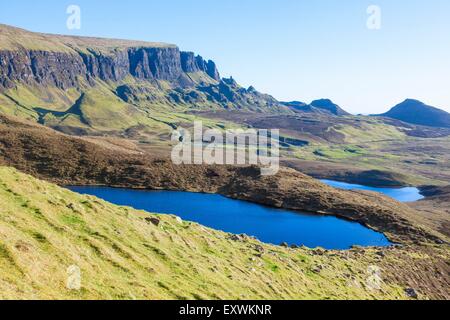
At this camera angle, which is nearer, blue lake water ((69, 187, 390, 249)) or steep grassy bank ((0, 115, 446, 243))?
blue lake water ((69, 187, 390, 249))

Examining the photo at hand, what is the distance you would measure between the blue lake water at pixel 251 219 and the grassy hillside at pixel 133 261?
110 feet

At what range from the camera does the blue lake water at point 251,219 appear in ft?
316

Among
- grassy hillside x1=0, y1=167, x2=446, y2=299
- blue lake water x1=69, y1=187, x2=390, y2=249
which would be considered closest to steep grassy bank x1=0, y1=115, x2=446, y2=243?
blue lake water x1=69, y1=187, x2=390, y2=249

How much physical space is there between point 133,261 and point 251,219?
7727cm

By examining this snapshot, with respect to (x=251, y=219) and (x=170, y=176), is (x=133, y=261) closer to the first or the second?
(x=251, y=219)

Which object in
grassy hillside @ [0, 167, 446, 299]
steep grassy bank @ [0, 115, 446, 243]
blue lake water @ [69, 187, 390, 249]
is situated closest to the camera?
grassy hillside @ [0, 167, 446, 299]

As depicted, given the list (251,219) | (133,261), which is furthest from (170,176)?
(133,261)

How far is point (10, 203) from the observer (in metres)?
37.9

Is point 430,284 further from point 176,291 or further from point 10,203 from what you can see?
point 10,203

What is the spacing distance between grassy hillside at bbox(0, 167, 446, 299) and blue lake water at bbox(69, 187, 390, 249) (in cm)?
3346

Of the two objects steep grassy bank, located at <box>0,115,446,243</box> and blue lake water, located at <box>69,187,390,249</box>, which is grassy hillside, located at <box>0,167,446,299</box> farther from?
steep grassy bank, located at <box>0,115,446,243</box>

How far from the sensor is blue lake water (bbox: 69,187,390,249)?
3787 inches

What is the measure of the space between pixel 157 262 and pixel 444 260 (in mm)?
71256
